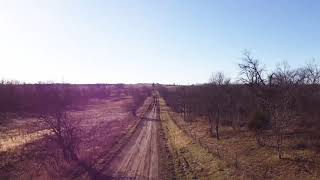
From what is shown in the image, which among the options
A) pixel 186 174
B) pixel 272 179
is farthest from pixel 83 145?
pixel 272 179

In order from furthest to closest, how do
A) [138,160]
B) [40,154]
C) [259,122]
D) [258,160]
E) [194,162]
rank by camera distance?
[259,122] → [40,154] → [138,160] → [194,162] → [258,160]

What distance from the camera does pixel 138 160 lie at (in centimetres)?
4284

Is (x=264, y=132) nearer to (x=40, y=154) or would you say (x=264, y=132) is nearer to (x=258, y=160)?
(x=258, y=160)

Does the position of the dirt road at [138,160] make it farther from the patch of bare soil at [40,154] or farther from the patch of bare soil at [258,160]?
the patch of bare soil at [258,160]

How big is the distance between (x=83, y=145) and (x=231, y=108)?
96.2 ft

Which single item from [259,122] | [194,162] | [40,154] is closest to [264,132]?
[259,122]

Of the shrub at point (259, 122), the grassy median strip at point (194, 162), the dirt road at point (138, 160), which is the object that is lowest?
the dirt road at point (138, 160)

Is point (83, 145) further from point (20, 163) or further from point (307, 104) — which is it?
point (307, 104)

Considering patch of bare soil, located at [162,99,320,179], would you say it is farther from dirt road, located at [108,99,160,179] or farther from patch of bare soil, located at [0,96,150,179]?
patch of bare soil, located at [0,96,150,179]

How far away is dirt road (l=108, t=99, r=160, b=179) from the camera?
117 feet

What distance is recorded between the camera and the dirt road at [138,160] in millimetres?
35806

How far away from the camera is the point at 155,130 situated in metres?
72.6

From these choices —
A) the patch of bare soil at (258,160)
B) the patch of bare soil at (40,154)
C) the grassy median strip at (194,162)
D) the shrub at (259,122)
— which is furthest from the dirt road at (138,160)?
the shrub at (259,122)

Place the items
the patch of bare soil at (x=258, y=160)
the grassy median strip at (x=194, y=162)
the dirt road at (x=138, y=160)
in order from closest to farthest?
the patch of bare soil at (x=258, y=160)
the grassy median strip at (x=194, y=162)
the dirt road at (x=138, y=160)
